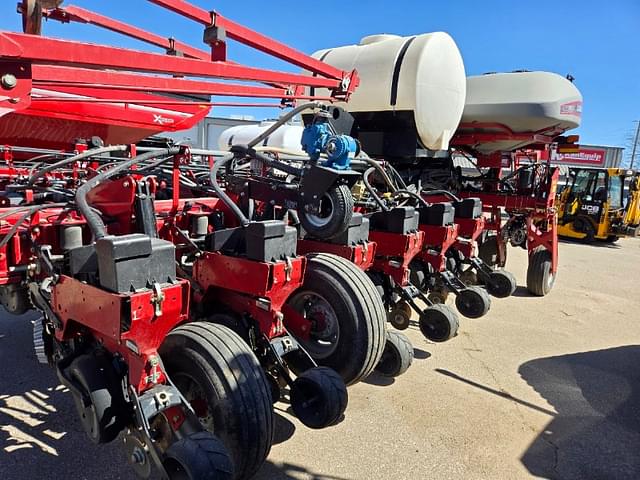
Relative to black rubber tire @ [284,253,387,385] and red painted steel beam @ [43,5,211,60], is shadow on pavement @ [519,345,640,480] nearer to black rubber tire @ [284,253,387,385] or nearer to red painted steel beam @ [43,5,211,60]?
black rubber tire @ [284,253,387,385]

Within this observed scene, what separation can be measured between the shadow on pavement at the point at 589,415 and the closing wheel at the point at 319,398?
3.49ft

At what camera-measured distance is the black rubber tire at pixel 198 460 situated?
1512 millimetres

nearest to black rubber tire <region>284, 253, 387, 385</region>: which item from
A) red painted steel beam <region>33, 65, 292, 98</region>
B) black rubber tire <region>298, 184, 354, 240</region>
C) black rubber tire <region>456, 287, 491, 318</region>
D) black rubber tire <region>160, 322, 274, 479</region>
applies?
black rubber tire <region>298, 184, 354, 240</region>

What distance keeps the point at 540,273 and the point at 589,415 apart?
2.87 metres

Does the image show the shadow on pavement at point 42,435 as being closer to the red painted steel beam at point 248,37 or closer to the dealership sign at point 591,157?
the red painted steel beam at point 248,37

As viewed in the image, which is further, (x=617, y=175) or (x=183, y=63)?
(x=617, y=175)

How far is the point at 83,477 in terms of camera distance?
2119 millimetres

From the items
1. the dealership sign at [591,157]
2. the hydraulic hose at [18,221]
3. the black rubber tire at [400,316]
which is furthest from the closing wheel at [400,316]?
the dealership sign at [591,157]

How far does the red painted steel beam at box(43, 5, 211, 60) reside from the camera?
121 inches

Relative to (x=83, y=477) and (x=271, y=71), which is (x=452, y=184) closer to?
(x=271, y=71)

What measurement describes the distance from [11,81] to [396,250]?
8.29 feet

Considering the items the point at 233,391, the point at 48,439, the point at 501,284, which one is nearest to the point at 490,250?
the point at 501,284

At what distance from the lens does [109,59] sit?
1.88 m

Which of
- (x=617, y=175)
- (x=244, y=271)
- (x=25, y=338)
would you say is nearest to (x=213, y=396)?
(x=244, y=271)
